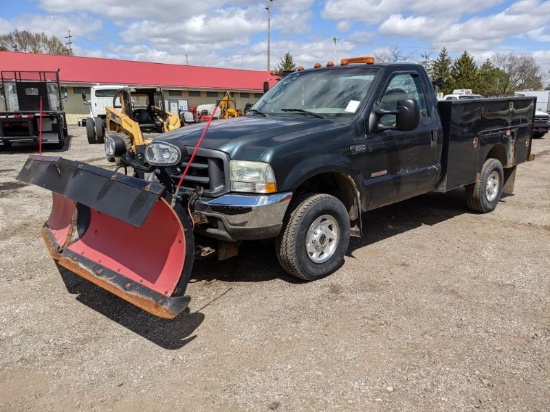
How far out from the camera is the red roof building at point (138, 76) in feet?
125

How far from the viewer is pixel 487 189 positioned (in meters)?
7.05

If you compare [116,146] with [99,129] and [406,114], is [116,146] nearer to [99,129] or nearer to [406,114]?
[406,114]

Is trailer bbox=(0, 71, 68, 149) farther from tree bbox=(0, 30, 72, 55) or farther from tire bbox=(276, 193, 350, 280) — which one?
tree bbox=(0, 30, 72, 55)

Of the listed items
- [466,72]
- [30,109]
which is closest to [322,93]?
[30,109]

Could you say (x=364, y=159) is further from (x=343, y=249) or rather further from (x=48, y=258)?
(x=48, y=258)

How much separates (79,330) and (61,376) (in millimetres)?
618

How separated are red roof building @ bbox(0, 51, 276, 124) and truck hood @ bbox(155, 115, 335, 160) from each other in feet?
120

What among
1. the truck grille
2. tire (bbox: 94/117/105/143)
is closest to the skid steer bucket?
the truck grille

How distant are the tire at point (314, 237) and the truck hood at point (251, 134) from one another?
63 centimetres

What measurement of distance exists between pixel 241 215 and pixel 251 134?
776mm

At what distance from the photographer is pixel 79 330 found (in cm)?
369

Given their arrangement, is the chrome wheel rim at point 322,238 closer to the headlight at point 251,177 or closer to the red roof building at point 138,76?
the headlight at point 251,177

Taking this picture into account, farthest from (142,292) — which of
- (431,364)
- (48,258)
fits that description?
(48,258)

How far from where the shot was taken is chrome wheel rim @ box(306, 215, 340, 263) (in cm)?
440
